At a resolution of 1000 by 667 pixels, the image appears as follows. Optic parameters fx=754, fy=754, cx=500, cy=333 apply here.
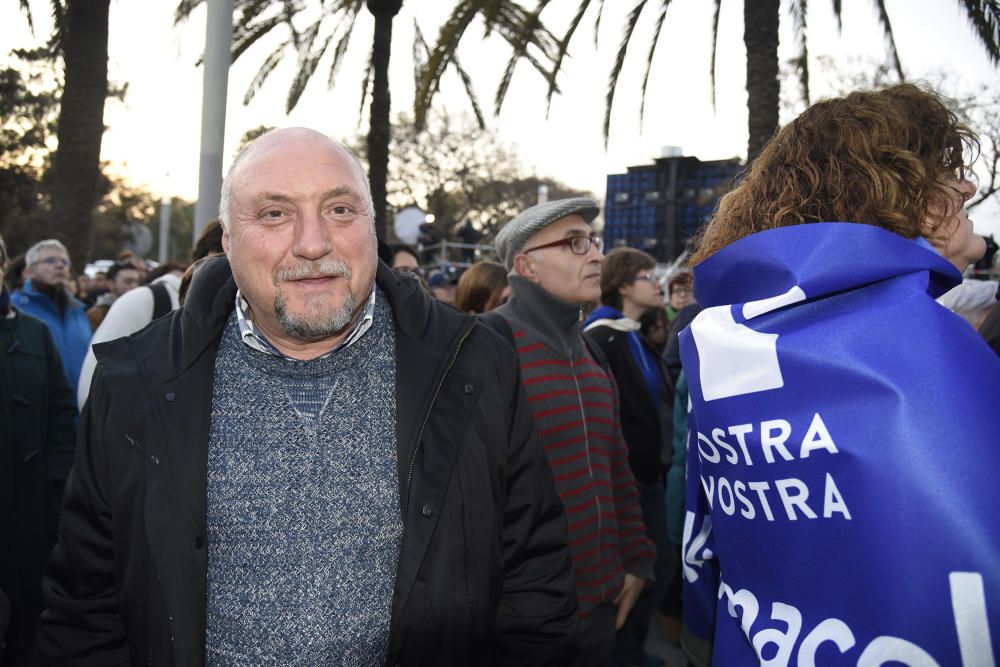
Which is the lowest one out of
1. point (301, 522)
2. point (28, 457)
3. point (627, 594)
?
point (627, 594)

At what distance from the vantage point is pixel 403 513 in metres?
1.82

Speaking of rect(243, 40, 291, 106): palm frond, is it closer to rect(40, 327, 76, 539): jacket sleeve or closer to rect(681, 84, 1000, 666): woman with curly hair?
rect(40, 327, 76, 539): jacket sleeve

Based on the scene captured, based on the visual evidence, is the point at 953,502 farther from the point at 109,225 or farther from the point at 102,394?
the point at 109,225

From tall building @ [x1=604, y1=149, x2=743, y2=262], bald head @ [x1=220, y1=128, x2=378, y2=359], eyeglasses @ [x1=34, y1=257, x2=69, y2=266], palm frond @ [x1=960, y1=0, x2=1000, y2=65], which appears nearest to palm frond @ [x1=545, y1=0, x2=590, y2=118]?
palm frond @ [x1=960, y1=0, x2=1000, y2=65]

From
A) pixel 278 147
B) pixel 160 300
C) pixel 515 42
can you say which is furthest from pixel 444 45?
pixel 278 147

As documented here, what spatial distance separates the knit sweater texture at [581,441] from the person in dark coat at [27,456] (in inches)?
94.3

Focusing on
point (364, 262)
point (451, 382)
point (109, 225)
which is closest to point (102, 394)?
point (364, 262)

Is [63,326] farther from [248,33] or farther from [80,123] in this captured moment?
[248,33]

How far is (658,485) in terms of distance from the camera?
14.7 feet

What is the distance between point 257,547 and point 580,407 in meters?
1.39

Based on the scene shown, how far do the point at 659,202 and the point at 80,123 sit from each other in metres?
23.3

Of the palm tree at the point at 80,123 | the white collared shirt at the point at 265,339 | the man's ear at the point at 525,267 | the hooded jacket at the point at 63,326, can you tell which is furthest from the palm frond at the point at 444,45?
the white collared shirt at the point at 265,339

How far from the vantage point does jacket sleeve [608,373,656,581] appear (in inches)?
119

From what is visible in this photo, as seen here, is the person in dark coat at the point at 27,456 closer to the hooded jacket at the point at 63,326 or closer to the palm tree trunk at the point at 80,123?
the hooded jacket at the point at 63,326
